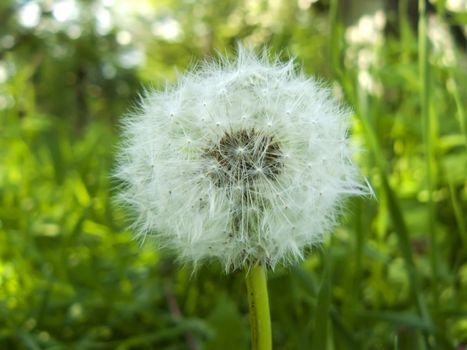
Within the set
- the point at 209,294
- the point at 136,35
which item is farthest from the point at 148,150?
the point at 136,35

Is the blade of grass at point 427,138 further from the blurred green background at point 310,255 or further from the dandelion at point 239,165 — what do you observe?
the dandelion at point 239,165

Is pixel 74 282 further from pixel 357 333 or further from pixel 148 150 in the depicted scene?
pixel 148 150

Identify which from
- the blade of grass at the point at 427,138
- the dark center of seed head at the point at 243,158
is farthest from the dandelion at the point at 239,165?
the blade of grass at the point at 427,138

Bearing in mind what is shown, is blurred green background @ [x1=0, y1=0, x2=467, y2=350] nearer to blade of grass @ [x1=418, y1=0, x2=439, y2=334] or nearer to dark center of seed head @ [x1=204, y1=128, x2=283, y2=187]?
blade of grass @ [x1=418, y1=0, x2=439, y2=334]

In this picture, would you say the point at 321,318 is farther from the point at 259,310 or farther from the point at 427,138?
the point at 427,138

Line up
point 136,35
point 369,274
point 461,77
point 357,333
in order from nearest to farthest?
point 357,333
point 461,77
point 369,274
point 136,35

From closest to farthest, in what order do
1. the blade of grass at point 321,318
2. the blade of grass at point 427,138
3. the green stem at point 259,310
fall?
the green stem at point 259,310
the blade of grass at point 321,318
the blade of grass at point 427,138

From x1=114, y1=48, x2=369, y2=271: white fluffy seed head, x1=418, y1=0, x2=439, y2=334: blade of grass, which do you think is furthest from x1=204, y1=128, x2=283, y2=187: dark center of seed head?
x1=418, y1=0, x2=439, y2=334: blade of grass
